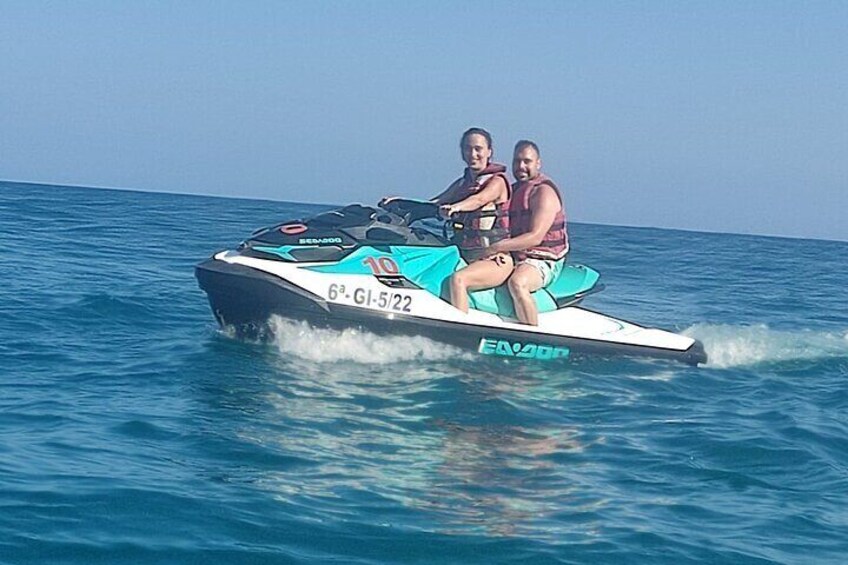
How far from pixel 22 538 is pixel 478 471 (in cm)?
223

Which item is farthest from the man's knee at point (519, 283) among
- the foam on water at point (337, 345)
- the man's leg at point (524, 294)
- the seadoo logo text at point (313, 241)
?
the seadoo logo text at point (313, 241)

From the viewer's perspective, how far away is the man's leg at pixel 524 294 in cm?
870

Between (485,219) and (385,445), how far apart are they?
3280mm

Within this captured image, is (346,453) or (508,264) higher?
(508,264)

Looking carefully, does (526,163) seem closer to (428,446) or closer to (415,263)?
(415,263)

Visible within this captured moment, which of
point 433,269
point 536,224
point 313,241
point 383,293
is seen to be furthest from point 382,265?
point 536,224

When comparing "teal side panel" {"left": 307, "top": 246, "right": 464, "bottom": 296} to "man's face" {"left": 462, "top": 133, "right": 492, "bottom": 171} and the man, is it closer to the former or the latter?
the man

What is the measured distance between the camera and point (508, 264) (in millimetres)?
8828

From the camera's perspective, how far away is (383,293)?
8383 mm

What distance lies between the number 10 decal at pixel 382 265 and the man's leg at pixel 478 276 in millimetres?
459

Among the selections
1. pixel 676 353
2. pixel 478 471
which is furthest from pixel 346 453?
pixel 676 353

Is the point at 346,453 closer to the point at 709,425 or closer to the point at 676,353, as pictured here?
the point at 709,425

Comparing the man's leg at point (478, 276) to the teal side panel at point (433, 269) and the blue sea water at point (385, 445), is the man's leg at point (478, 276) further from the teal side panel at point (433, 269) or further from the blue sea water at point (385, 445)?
the blue sea water at point (385, 445)

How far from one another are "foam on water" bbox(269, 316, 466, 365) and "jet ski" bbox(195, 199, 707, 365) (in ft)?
0.19
